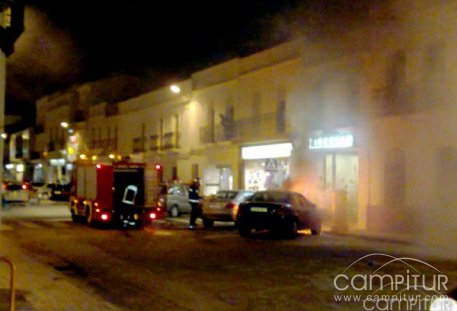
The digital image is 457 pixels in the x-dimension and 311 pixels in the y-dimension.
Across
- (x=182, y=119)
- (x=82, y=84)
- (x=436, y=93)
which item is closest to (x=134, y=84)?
(x=82, y=84)

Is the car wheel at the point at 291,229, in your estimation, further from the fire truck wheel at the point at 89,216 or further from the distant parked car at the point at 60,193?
the distant parked car at the point at 60,193

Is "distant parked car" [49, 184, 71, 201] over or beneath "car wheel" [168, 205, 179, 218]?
over

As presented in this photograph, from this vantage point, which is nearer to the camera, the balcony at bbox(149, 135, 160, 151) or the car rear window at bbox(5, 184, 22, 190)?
the car rear window at bbox(5, 184, 22, 190)

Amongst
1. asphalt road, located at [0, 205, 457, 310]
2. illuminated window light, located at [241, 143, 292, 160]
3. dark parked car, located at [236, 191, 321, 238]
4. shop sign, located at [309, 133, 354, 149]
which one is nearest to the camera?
asphalt road, located at [0, 205, 457, 310]

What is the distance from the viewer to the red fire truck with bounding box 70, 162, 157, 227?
25.4m

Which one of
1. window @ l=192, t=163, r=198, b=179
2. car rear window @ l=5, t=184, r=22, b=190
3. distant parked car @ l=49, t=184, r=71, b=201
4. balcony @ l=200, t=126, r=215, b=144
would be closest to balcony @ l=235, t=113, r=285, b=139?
balcony @ l=200, t=126, r=215, b=144

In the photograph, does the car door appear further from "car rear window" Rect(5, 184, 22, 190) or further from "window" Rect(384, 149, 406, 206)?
"car rear window" Rect(5, 184, 22, 190)

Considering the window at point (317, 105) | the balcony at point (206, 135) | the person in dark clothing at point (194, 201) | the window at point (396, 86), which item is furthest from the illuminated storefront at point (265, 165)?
the window at point (396, 86)

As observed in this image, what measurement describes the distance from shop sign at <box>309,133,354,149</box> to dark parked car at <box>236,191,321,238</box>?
507 cm

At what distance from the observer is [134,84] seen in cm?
6325

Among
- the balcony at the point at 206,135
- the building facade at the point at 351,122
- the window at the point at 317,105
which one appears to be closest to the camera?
the building facade at the point at 351,122

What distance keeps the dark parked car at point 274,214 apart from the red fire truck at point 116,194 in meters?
4.91

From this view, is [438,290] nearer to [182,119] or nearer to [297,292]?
[297,292]

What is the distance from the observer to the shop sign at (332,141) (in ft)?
89.7
